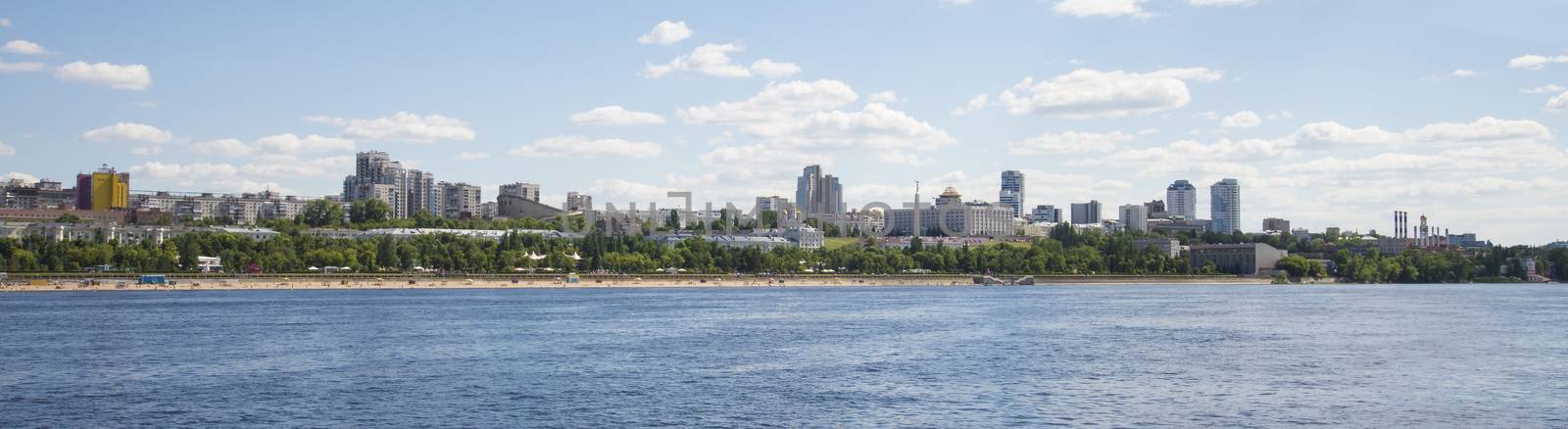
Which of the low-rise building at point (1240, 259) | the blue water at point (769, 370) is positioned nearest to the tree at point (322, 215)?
the low-rise building at point (1240, 259)

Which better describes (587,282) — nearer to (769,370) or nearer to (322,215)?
(322,215)

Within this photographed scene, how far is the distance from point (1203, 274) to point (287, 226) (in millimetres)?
108344

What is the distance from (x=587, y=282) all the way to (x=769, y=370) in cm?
9519

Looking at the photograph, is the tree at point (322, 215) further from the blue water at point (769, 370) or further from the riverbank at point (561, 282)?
the blue water at point (769, 370)

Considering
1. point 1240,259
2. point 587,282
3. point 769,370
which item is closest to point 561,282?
point 587,282

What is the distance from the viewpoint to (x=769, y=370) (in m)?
36.6

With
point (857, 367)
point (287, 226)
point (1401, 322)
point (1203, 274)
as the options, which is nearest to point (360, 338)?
point (857, 367)

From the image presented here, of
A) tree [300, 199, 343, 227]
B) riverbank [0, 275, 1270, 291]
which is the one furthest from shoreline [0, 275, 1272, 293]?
tree [300, 199, 343, 227]

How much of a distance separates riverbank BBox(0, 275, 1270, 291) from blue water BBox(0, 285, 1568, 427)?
4115 centimetres

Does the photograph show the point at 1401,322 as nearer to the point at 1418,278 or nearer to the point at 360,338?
the point at 360,338

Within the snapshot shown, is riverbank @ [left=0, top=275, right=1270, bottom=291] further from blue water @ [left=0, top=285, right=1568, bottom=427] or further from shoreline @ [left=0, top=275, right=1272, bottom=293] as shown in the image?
blue water @ [left=0, top=285, right=1568, bottom=427]

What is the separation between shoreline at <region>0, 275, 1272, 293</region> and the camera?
332 feet

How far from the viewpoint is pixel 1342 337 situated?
4984cm

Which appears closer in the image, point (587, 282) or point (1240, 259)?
point (587, 282)
